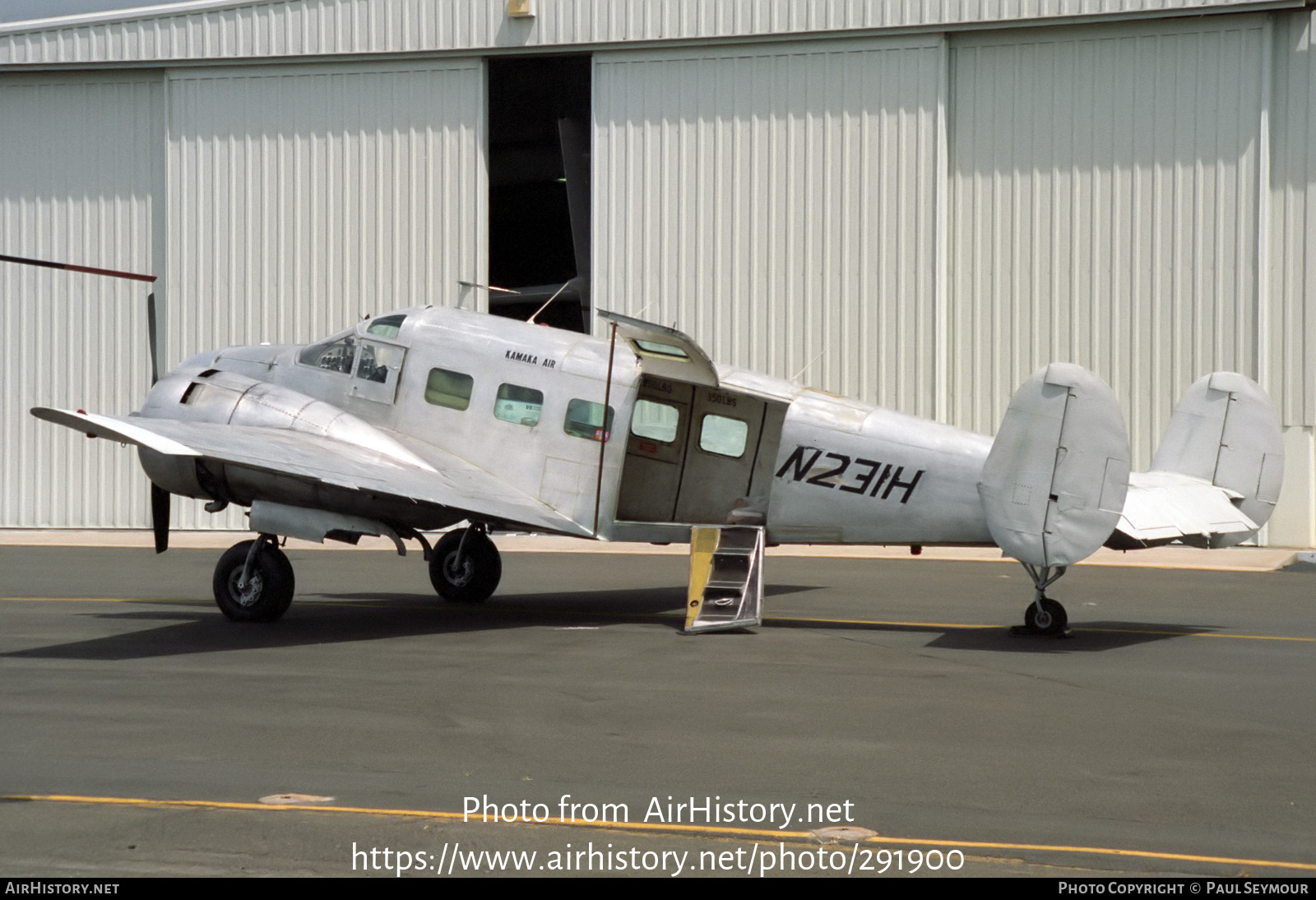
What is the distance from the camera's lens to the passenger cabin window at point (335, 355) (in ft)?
54.2

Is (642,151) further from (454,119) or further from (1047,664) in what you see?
(1047,664)

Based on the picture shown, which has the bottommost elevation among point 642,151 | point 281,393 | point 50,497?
point 50,497

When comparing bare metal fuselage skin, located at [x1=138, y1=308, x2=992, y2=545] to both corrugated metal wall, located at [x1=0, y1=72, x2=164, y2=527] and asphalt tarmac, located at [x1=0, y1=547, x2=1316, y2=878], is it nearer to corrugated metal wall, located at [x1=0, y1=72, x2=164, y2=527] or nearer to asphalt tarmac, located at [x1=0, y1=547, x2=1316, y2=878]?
asphalt tarmac, located at [x1=0, y1=547, x2=1316, y2=878]

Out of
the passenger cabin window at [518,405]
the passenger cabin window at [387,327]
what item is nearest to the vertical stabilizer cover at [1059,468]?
the passenger cabin window at [518,405]

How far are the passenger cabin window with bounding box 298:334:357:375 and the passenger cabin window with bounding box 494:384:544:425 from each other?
1934 millimetres

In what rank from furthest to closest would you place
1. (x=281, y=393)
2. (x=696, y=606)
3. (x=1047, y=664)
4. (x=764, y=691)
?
(x=281, y=393) → (x=696, y=606) → (x=1047, y=664) → (x=764, y=691)

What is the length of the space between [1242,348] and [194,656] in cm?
2057

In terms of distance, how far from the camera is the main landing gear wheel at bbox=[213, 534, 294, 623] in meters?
15.2

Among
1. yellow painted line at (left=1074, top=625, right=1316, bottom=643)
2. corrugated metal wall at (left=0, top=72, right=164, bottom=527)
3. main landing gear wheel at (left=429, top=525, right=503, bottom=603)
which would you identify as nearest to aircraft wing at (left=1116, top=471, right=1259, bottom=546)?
yellow painted line at (left=1074, top=625, right=1316, bottom=643)

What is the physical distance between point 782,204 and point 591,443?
14.3 meters

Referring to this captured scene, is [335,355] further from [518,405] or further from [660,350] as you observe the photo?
[660,350]

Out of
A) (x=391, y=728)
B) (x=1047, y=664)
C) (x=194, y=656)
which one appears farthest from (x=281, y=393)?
(x=1047, y=664)

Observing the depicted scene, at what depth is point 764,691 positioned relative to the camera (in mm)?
11320

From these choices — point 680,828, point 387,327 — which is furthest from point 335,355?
point 680,828
